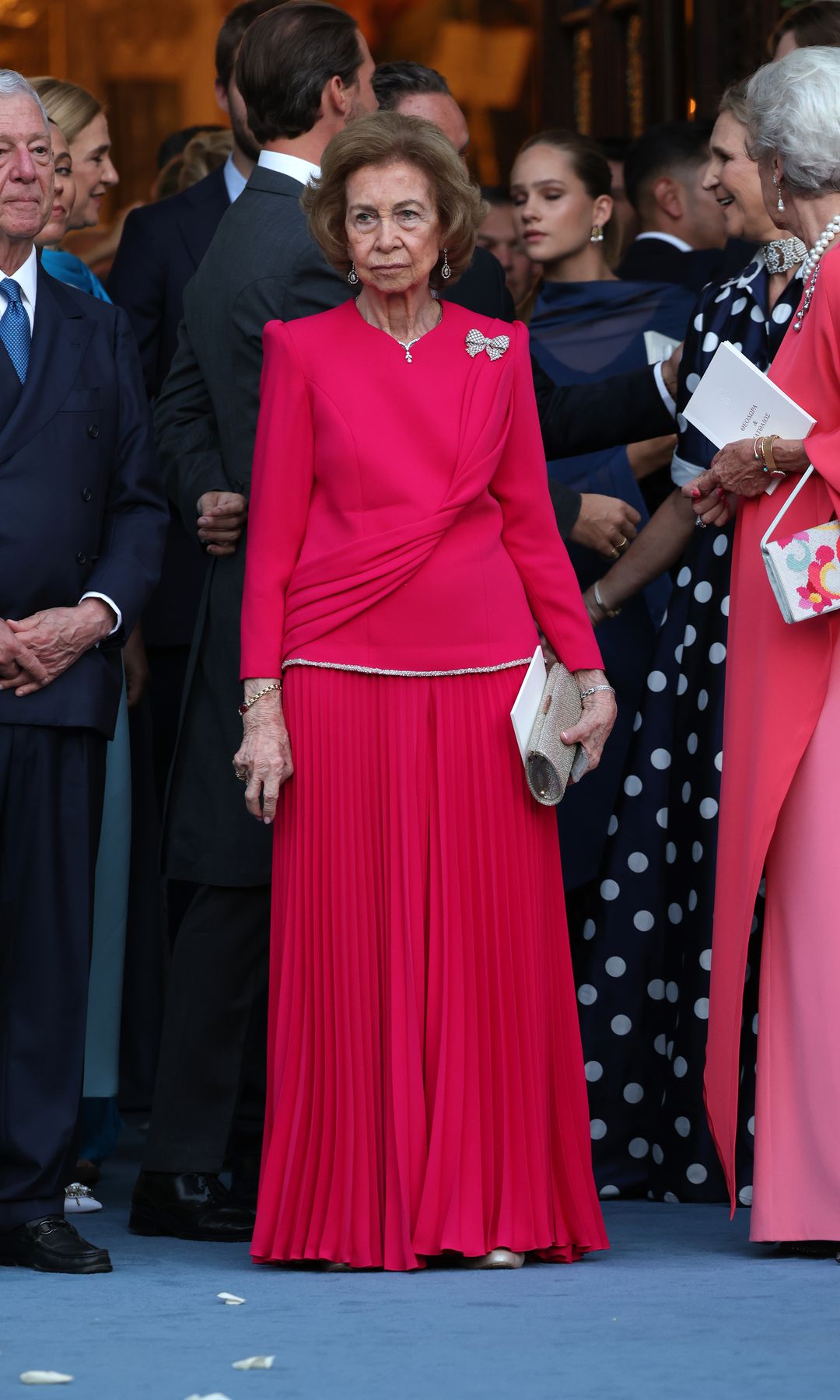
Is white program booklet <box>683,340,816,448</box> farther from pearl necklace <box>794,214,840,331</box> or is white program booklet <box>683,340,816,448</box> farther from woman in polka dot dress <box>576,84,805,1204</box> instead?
woman in polka dot dress <box>576,84,805,1204</box>

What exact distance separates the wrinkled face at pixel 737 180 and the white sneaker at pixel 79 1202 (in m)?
2.22

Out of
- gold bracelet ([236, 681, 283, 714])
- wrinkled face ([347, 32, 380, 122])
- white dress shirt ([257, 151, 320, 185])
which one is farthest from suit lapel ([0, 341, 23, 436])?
wrinkled face ([347, 32, 380, 122])

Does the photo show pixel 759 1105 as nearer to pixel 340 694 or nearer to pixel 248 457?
pixel 340 694

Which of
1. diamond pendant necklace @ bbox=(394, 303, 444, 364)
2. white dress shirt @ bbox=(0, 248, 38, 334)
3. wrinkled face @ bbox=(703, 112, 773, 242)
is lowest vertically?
diamond pendant necklace @ bbox=(394, 303, 444, 364)

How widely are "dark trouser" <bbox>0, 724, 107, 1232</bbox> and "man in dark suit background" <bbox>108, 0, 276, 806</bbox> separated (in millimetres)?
1231

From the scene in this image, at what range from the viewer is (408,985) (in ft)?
12.3

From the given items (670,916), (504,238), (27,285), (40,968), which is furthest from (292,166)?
(504,238)

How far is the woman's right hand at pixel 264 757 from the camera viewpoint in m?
3.77

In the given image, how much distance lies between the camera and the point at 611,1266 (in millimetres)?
3779

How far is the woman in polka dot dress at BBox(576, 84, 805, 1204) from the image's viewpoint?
15.0 ft

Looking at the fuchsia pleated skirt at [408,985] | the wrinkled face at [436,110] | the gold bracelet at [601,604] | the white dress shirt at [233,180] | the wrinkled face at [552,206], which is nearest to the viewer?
the fuchsia pleated skirt at [408,985]

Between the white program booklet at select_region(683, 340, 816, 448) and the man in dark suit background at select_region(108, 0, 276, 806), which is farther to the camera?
the man in dark suit background at select_region(108, 0, 276, 806)

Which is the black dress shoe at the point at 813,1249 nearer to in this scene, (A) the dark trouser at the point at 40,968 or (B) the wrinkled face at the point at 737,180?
(A) the dark trouser at the point at 40,968

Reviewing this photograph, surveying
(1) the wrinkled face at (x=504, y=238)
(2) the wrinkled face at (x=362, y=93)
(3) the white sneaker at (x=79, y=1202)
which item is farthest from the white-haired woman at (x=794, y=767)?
(1) the wrinkled face at (x=504, y=238)
